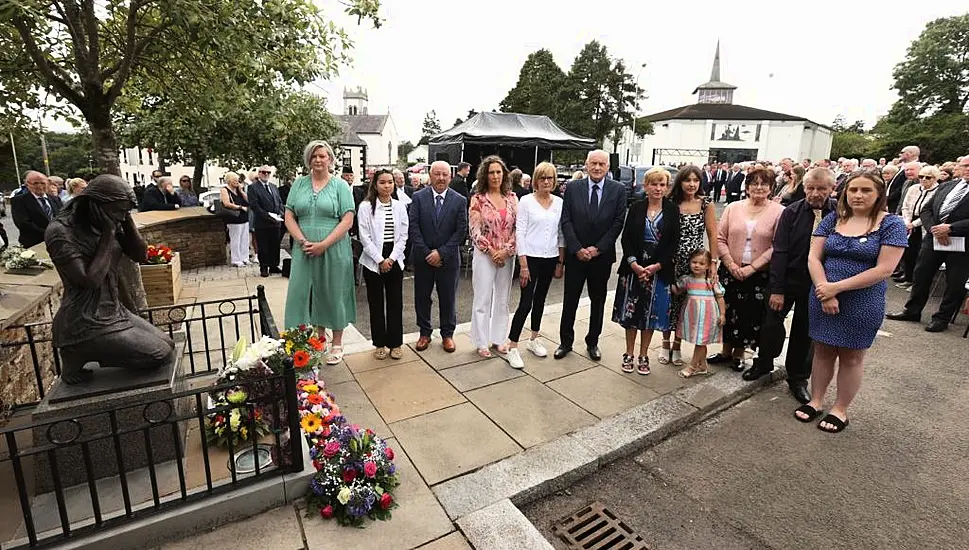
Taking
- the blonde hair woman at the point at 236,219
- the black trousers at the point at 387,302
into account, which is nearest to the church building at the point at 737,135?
the blonde hair woman at the point at 236,219

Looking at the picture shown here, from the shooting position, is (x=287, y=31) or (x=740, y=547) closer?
(x=740, y=547)

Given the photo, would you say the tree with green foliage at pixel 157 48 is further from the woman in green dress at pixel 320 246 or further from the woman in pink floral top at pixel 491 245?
the woman in pink floral top at pixel 491 245

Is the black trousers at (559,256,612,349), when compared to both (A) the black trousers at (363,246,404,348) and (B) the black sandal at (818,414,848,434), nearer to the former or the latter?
(A) the black trousers at (363,246,404,348)

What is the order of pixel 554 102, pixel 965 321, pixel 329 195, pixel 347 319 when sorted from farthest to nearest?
pixel 554 102, pixel 965 321, pixel 347 319, pixel 329 195

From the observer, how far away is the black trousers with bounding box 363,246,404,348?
4434mm

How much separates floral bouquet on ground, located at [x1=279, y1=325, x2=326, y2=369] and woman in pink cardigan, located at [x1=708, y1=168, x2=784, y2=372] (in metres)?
3.46

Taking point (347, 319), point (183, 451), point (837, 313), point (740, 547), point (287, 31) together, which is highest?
point (287, 31)

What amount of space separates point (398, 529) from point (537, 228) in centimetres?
275

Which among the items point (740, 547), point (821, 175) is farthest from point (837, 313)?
point (740, 547)

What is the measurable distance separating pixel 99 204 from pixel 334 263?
1897 millimetres

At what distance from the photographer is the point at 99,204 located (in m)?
2.47

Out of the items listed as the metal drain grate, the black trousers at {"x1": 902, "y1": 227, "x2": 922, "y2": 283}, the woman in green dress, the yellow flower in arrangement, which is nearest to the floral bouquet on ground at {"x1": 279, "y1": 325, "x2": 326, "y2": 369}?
the yellow flower in arrangement

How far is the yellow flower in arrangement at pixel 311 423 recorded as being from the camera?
2873mm

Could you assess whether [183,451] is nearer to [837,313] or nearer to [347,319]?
[347,319]
